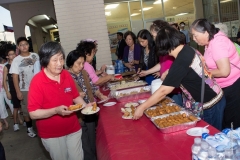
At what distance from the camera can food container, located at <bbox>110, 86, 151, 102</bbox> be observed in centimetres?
288

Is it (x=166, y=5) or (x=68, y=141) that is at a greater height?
(x=166, y=5)

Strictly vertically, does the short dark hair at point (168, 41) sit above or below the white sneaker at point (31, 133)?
above

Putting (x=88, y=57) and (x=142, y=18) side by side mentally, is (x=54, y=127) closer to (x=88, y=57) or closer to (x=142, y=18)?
(x=88, y=57)

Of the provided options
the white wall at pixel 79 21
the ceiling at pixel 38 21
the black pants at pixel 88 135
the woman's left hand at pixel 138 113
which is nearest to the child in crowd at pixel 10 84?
the white wall at pixel 79 21

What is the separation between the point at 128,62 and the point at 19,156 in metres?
2.84

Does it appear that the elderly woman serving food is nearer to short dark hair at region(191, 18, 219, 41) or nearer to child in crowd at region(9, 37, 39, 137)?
short dark hair at region(191, 18, 219, 41)

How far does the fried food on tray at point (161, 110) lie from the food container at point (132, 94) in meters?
0.69

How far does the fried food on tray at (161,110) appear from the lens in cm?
205

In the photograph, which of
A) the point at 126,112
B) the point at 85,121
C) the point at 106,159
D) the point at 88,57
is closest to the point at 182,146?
the point at 106,159

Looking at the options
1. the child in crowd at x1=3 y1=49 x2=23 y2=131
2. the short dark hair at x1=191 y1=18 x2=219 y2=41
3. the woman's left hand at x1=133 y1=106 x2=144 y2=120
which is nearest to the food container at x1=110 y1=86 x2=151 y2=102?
the woman's left hand at x1=133 y1=106 x2=144 y2=120

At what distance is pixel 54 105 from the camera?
2.04 metres

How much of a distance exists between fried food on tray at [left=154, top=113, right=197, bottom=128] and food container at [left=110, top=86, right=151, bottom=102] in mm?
979

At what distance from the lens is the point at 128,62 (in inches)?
210

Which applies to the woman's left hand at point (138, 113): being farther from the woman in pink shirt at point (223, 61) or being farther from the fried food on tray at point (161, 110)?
the woman in pink shirt at point (223, 61)
